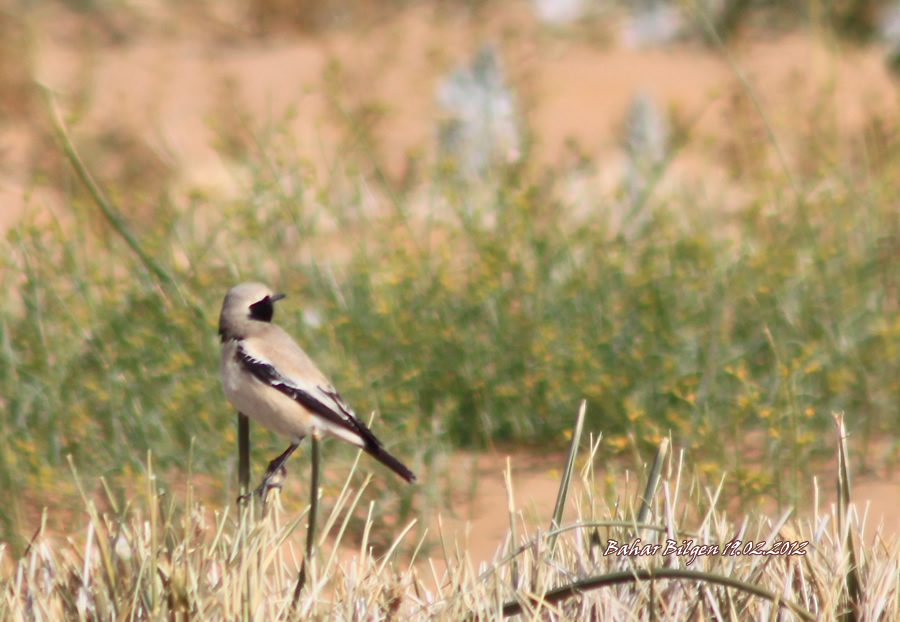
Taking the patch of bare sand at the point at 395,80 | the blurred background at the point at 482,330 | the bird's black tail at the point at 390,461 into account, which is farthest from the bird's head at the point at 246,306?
the patch of bare sand at the point at 395,80

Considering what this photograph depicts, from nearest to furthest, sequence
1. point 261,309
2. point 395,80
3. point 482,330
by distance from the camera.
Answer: point 261,309 < point 482,330 < point 395,80

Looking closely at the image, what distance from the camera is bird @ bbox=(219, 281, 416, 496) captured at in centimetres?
177

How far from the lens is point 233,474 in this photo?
333 centimetres

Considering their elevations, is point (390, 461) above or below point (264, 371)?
below

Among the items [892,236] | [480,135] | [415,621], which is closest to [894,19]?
[480,135]

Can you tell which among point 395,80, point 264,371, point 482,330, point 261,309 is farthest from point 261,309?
point 395,80

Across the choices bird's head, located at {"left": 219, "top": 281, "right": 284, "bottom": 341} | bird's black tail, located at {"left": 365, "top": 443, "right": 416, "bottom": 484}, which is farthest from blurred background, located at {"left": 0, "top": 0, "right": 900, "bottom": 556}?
→ bird's black tail, located at {"left": 365, "top": 443, "right": 416, "bottom": 484}

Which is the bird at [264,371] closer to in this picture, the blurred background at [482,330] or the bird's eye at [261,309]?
the bird's eye at [261,309]

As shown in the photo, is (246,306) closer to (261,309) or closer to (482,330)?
(261,309)

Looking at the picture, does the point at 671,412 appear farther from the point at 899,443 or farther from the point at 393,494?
the point at 393,494

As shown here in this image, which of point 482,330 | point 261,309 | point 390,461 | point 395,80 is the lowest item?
point 390,461

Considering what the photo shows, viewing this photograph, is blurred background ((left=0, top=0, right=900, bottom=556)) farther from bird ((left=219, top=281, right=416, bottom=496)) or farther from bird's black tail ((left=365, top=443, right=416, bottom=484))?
bird's black tail ((left=365, top=443, right=416, bottom=484))

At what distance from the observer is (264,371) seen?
1.77 metres

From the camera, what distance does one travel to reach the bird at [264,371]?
1.77m
